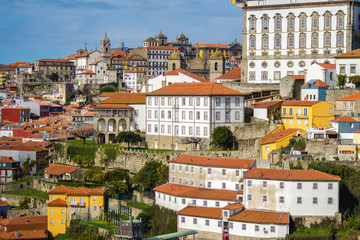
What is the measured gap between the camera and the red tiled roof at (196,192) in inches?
1775

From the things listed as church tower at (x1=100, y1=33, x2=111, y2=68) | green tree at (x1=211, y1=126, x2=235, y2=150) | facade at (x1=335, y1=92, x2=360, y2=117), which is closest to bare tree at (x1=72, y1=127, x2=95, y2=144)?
green tree at (x1=211, y1=126, x2=235, y2=150)

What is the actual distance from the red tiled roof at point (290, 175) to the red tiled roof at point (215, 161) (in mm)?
2107

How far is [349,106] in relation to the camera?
52.7m

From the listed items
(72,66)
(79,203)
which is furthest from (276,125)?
(72,66)

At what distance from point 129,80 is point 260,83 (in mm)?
56711

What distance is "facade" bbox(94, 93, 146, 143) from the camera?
64.5 m

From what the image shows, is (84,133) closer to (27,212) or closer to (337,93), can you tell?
(27,212)

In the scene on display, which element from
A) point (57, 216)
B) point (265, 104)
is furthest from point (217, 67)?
point (57, 216)

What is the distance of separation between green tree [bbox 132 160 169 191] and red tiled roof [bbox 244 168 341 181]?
386 inches

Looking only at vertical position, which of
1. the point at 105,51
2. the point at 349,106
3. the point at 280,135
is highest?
the point at 105,51

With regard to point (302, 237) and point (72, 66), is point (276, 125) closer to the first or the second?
point (302, 237)

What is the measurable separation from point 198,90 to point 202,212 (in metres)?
16.9

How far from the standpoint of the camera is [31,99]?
366 feet

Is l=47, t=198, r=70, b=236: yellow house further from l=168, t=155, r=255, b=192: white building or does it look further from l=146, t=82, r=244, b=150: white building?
l=146, t=82, r=244, b=150: white building
